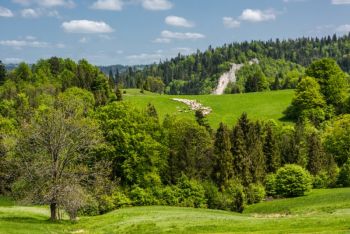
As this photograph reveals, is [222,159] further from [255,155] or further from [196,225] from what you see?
[196,225]

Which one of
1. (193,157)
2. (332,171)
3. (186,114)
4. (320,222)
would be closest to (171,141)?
(193,157)

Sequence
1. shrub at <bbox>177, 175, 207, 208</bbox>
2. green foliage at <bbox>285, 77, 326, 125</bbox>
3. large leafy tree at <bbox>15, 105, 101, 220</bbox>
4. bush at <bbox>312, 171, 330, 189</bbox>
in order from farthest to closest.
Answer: green foliage at <bbox>285, 77, 326, 125</bbox>
bush at <bbox>312, 171, 330, 189</bbox>
shrub at <bbox>177, 175, 207, 208</bbox>
large leafy tree at <bbox>15, 105, 101, 220</bbox>

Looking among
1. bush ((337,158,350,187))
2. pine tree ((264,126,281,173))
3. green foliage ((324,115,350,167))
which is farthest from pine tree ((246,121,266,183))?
green foliage ((324,115,350,167))

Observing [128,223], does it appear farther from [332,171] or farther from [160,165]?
[332,171]

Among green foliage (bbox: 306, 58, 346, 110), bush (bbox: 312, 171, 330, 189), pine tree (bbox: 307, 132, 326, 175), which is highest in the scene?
green foliage (bbox: 306, 58, 346, 110)

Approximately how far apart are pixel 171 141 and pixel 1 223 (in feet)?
141

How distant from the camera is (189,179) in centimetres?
7694

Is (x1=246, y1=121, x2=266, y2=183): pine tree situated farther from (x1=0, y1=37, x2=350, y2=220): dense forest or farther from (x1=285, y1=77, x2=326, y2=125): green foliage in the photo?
(x1=285, y1=77, x2=326, y2=125): green foliage

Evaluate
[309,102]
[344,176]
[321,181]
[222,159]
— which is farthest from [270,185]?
[309,102]

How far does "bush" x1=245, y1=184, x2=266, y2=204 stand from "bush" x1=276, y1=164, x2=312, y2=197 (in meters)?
3.77

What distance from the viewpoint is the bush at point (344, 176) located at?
80750 mm

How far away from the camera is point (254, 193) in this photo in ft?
243

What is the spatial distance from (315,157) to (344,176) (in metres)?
7.84

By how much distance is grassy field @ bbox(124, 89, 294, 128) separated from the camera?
142750 millimetres
